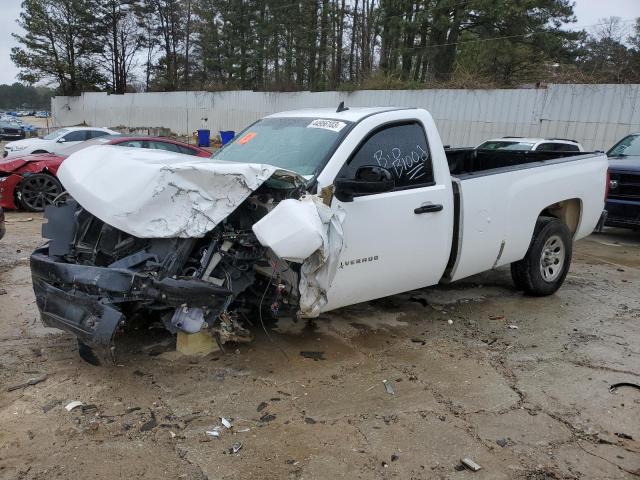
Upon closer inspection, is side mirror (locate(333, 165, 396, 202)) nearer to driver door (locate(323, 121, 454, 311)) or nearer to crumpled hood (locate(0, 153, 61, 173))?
driver door (locate(323, 121, 454, 311))

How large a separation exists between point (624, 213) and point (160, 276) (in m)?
8.50

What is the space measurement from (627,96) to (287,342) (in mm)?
14514

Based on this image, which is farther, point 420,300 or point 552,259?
point 552,259

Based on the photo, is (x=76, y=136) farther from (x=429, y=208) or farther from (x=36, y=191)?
(x=429, y=208)

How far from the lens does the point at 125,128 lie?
37.5 m

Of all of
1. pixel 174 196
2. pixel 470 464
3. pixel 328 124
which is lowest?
pixel 470 464

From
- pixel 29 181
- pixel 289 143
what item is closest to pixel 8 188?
pixel 29 181

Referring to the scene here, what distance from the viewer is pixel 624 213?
9.23m

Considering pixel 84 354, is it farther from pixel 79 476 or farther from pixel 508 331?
pixel 508 331

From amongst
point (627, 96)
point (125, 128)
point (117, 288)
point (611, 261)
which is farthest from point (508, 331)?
point (125, 128)

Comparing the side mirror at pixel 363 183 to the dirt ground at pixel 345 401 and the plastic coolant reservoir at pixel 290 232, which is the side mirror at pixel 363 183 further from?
the dirt ground at pixel 345 401

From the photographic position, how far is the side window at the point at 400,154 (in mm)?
4362

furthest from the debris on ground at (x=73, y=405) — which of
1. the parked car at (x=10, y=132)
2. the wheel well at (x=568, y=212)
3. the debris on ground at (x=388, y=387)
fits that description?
the parked car at (x=10, y=132)

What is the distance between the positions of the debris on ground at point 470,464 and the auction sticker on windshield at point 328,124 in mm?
2587
